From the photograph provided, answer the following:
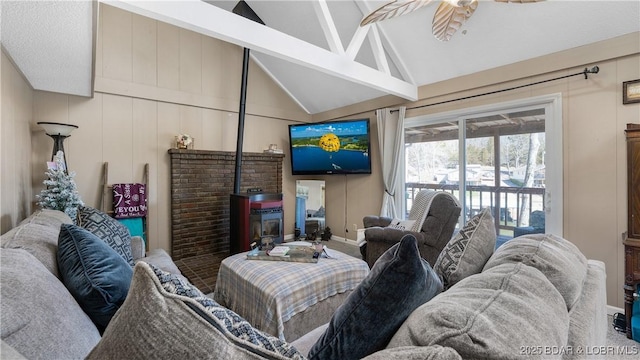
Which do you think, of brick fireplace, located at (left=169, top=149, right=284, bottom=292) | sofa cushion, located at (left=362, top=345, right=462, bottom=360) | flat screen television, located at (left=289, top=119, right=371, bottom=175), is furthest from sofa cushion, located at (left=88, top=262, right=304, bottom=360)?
flat screen television, located at (left=289, top=119, right=371, bottom=175)

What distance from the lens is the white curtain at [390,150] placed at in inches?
155

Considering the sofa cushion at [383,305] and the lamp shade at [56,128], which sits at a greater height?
the lamp shade at [56,128]

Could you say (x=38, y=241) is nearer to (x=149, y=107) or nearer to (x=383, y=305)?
(x=383, y=305)

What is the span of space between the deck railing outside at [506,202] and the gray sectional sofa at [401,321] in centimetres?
212

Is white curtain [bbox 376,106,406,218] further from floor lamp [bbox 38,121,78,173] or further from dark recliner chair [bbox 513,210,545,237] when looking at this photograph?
floor lamp [bbox 38,121,78,173]

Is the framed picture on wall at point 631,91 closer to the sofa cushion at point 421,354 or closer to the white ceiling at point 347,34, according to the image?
the white ceiling at point 347,34

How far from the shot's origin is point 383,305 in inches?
29.3

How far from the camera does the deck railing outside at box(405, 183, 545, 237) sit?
9.59 feet

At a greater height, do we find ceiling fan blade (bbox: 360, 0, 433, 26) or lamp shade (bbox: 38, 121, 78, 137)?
ceiling fan blade (bbox: 360, 0, 433, 26)

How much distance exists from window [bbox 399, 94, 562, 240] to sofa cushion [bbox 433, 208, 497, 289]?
2048 mm

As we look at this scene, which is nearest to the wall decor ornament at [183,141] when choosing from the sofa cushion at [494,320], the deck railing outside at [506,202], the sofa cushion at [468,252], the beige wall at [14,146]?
the beige wall at [14,146]

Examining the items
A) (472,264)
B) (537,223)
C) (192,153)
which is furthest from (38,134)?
(537,223)

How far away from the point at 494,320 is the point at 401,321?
9.9 inches

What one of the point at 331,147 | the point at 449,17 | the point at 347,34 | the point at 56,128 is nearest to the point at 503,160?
the point at 449,17
